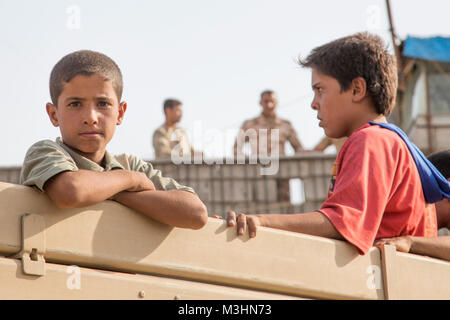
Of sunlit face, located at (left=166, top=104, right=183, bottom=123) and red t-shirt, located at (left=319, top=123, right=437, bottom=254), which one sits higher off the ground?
sunlit face, located at (left=166, top=104, right=183, bottom=123)

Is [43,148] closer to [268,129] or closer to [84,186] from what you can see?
[84,186]

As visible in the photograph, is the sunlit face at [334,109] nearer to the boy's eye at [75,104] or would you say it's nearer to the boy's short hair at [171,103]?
the boy's eye at [75,104]

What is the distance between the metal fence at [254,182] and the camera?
38.2 feet

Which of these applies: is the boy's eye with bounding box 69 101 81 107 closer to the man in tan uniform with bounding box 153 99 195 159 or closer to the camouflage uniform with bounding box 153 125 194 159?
the man in tan uniform with bounding box 153 99 195 159

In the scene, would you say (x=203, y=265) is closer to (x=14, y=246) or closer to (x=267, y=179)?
(x=14, y=246)

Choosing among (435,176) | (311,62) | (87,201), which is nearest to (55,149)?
(87,201)

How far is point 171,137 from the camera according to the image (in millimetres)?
11305

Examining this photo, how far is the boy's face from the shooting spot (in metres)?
2.94

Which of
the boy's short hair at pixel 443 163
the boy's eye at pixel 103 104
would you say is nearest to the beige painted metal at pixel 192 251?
the boy's eye at pixel 103 104

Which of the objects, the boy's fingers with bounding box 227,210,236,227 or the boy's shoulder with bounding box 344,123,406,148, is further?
the boy's shoulder with bounding box 344,123,406,148

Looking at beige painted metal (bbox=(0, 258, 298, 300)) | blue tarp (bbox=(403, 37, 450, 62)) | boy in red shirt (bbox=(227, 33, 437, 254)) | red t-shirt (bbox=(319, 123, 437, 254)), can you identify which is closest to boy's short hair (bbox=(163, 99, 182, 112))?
blue tarp (bbox=(403, 37, 450, 62))

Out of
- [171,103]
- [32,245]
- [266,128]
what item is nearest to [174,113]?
[171,103]

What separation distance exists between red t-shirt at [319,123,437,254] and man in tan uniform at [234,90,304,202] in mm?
7548

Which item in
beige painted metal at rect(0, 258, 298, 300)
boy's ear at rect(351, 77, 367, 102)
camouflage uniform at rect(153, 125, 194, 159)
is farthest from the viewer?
camouflage uniform at rect(153, 125, 194, 159)
